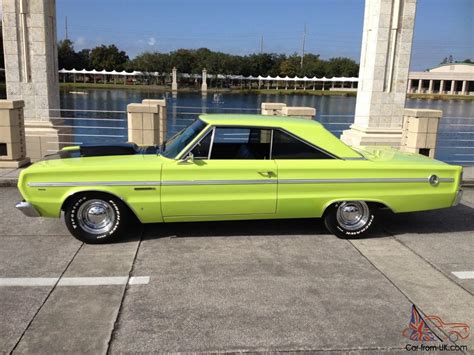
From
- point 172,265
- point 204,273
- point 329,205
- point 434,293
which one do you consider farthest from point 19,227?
point 434,293

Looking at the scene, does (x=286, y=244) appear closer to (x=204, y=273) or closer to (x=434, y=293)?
(x=204, y=273)

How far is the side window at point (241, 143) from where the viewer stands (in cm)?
514

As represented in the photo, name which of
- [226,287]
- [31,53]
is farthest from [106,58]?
[226,287]

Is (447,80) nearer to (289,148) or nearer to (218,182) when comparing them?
(289,148)

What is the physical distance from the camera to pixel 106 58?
117938 millimetres

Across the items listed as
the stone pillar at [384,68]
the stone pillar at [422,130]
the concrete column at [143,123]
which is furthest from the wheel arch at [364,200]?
the stone pillar at [384,68]

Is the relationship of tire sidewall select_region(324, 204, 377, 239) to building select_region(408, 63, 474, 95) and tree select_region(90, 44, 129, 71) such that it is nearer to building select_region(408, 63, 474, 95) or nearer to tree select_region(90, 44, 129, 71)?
tree select_region(90, 44, 129, 71)

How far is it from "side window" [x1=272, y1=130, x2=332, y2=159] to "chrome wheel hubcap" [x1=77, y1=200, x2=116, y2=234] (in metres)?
2.00

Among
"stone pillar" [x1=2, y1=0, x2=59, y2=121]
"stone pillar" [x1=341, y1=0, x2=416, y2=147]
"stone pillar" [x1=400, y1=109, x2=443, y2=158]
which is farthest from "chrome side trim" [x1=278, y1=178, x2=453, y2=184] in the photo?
"stone pillar" [x1=2, y1=0, x2=59, y2=121]

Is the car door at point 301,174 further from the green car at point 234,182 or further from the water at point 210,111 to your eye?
the water at point 210,111

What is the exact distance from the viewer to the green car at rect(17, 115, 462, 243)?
16.1 ft

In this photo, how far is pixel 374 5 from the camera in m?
9.84

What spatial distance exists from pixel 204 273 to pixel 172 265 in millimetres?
387

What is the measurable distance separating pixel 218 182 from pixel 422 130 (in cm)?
611
